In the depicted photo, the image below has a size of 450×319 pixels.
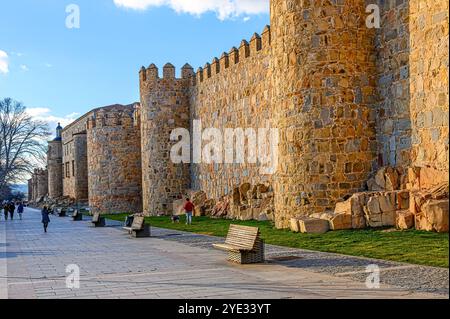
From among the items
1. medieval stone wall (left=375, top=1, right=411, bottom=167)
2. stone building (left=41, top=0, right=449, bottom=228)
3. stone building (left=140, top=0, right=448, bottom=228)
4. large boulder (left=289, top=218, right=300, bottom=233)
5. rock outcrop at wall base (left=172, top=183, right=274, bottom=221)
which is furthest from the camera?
rock outcrop at wall base (left=172, top=183, right=274, bottom=221)

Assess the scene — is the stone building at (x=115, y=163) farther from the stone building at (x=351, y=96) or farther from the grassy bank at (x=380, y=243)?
the grassy bank at (x=380, y=243)

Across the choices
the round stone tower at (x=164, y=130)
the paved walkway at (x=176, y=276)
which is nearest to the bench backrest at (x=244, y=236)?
the paved walkway at (x=176, y=276)

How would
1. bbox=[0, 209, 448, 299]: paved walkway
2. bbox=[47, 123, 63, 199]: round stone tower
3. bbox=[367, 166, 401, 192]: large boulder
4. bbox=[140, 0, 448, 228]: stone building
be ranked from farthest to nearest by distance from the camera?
bbox=[47, 123, 63, 199]: round stone tower → bbox=[367, 166, 401, 192]: large boulder → bbox=[140, 0, 448, 228]: stone building → bbox=[0, 209, 448, 299]: paved walkway

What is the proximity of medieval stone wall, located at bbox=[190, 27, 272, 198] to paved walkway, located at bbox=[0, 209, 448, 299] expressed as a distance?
1027 cm

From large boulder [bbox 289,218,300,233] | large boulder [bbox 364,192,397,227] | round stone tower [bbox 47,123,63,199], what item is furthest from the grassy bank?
round stone tower [bbox 47,123,63,199]

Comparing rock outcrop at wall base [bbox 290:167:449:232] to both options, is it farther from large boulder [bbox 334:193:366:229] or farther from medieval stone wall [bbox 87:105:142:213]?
medieval stone wall [bbox 87:105:142:213]

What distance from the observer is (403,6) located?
1389 cm

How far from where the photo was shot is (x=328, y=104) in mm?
14555

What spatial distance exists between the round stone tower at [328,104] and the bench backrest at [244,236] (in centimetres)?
456

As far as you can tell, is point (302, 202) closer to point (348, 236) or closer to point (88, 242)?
point (348, 236)

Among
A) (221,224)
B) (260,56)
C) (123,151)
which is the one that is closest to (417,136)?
(221,224)

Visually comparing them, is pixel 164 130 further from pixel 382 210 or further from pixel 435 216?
pixel 435 216

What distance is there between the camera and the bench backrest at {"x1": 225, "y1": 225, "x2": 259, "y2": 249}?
9570mm

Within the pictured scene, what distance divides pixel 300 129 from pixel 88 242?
636cm
